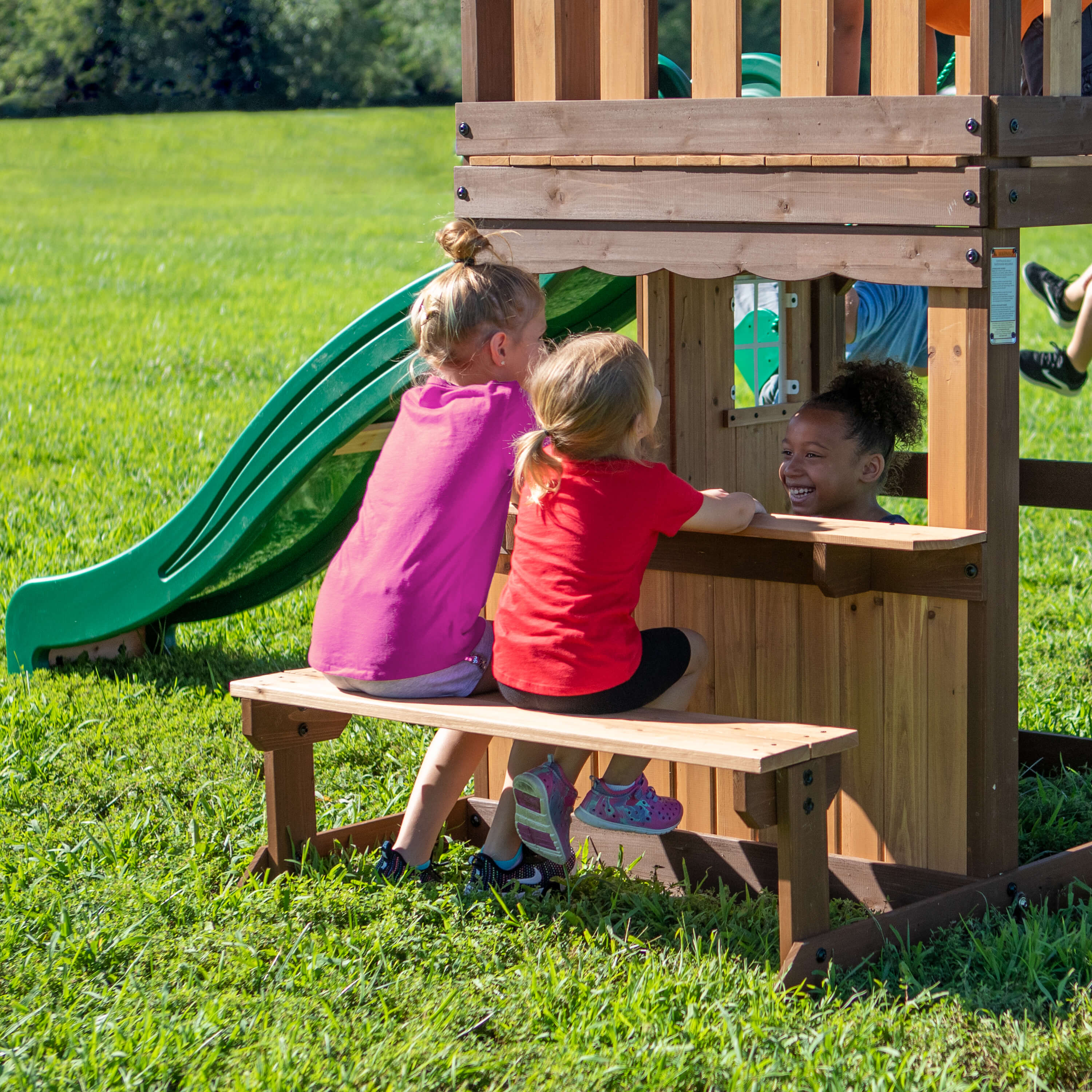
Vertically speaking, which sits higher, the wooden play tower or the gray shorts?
the wooden play tower

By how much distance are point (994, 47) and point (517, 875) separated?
7.00ft

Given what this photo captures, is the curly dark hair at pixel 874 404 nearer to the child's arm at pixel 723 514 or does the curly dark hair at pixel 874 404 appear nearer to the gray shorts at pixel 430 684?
the child's arm at pixel 723 514

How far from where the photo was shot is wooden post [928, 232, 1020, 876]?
137 inches

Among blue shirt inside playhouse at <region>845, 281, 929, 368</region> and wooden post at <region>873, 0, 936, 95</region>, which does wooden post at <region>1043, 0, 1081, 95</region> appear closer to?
wooden post at <region>873, 0, 936, 95</region>

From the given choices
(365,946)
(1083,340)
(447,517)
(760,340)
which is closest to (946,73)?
(1083,340)

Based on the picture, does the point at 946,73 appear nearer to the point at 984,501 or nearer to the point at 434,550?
the point at 984,501

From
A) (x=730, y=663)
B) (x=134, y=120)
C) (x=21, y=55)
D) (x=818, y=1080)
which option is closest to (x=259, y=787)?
(x=730, y=663)

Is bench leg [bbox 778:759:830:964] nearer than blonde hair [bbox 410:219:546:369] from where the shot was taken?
Yes

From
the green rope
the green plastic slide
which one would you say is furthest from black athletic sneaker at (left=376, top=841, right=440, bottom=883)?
the green rope

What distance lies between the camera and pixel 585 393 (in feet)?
11.3

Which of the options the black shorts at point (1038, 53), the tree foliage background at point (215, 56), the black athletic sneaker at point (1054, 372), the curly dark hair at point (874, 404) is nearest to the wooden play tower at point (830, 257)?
the curly dark hair at point (874, 404)

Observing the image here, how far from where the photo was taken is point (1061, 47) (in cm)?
358

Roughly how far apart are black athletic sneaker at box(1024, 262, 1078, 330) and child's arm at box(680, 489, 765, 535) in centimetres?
515

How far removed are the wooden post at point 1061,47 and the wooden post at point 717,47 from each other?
2.20 ft
